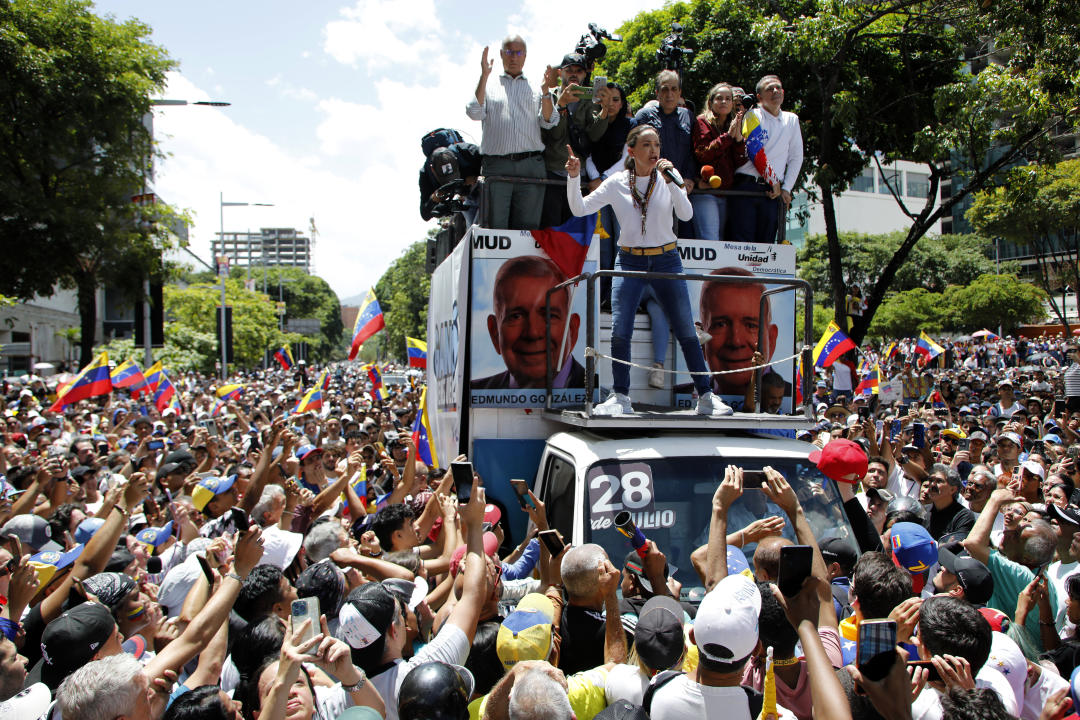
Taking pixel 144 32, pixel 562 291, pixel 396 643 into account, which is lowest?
pixel 396 643

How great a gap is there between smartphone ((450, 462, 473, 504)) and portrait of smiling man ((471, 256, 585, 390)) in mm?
2183

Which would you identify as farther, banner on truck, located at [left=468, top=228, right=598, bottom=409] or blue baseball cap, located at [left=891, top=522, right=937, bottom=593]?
banner on truck, located at [left=468, top=228, right=598, bottom=409]

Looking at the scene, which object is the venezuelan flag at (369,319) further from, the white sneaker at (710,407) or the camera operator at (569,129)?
the white sneaker at (710,407)

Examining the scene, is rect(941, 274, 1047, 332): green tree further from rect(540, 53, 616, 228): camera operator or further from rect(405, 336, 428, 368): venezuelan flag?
rect(540, 53, 616, 228): camera operator

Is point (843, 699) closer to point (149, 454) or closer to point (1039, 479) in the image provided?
point (1039, 479)

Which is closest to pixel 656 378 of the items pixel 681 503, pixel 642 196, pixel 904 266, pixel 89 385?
pixel 642 196

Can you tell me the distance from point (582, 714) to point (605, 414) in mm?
2438

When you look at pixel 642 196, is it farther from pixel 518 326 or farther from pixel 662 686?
pixel 662 686

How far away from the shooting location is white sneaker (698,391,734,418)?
5621 millimetres

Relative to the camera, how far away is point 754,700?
282 cm

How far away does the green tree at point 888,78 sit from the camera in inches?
483

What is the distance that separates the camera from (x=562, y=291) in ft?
20.4

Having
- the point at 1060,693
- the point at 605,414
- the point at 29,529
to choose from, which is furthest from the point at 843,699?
the point at 29,529

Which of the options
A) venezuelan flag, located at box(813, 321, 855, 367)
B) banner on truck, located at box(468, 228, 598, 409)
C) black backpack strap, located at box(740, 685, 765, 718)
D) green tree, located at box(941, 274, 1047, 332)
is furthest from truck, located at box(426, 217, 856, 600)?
green tree, located at box(941, 274, 1047, 332)
